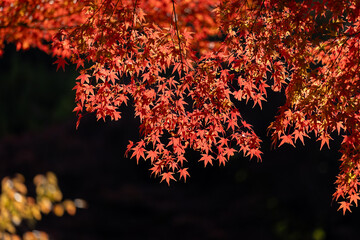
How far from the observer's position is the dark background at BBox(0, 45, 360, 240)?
762 centimetres

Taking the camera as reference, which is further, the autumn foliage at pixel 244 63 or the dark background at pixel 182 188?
the dark background at pixel 182 188

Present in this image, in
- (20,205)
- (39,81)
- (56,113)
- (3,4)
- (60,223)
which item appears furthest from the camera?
(39,81)

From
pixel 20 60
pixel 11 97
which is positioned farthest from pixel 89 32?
pixel 20 60

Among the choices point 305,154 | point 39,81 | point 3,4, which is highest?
point 39,81

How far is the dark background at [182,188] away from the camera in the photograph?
762 cm

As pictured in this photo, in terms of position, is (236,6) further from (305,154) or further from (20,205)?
A: (305,154)

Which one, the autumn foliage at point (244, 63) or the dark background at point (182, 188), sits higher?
the autumn foliage at point (244, 63)

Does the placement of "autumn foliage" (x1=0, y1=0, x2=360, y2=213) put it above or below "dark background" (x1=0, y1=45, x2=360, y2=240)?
above

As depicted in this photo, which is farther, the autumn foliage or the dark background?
the dark background

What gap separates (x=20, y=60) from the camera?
15.7m

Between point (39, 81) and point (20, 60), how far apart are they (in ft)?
5.15

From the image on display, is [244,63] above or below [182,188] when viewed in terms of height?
above

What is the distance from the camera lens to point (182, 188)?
937cm

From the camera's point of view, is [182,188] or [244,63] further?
[182,188]
